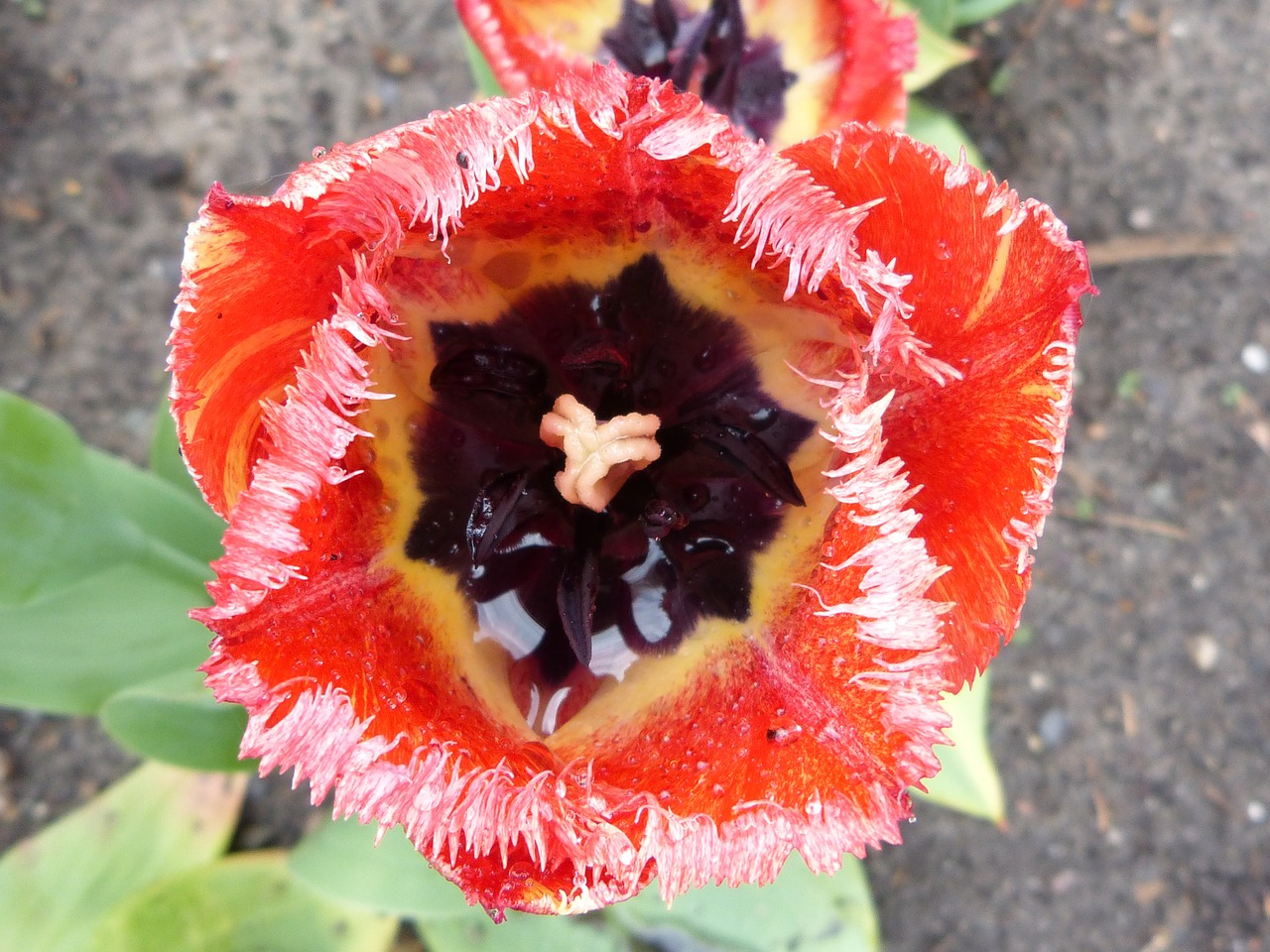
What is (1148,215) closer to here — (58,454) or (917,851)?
(917,851)

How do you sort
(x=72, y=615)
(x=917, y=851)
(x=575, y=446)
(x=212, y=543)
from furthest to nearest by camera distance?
(x=917, y=851)
(x=212, y=543)
(x=72, y=615)
(x=575, y=446)

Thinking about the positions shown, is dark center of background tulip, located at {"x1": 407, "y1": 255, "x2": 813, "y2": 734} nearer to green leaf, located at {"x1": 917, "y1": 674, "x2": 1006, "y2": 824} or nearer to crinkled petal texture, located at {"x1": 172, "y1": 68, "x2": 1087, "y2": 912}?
crinkled petal texture, located at {"x1": 172, "y1": 68, "x2": 1087, "y2": 912}

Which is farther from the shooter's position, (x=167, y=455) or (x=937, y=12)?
(x=937, y=12)

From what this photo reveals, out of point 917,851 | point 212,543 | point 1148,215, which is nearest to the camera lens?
point 212,543

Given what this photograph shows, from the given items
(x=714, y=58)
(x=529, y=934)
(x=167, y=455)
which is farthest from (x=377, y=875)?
(x=714, y=58)

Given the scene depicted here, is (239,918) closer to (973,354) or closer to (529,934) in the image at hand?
(529,934)

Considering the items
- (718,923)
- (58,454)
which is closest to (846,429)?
(58,454)

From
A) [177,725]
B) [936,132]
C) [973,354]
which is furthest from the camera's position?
[936,132]
